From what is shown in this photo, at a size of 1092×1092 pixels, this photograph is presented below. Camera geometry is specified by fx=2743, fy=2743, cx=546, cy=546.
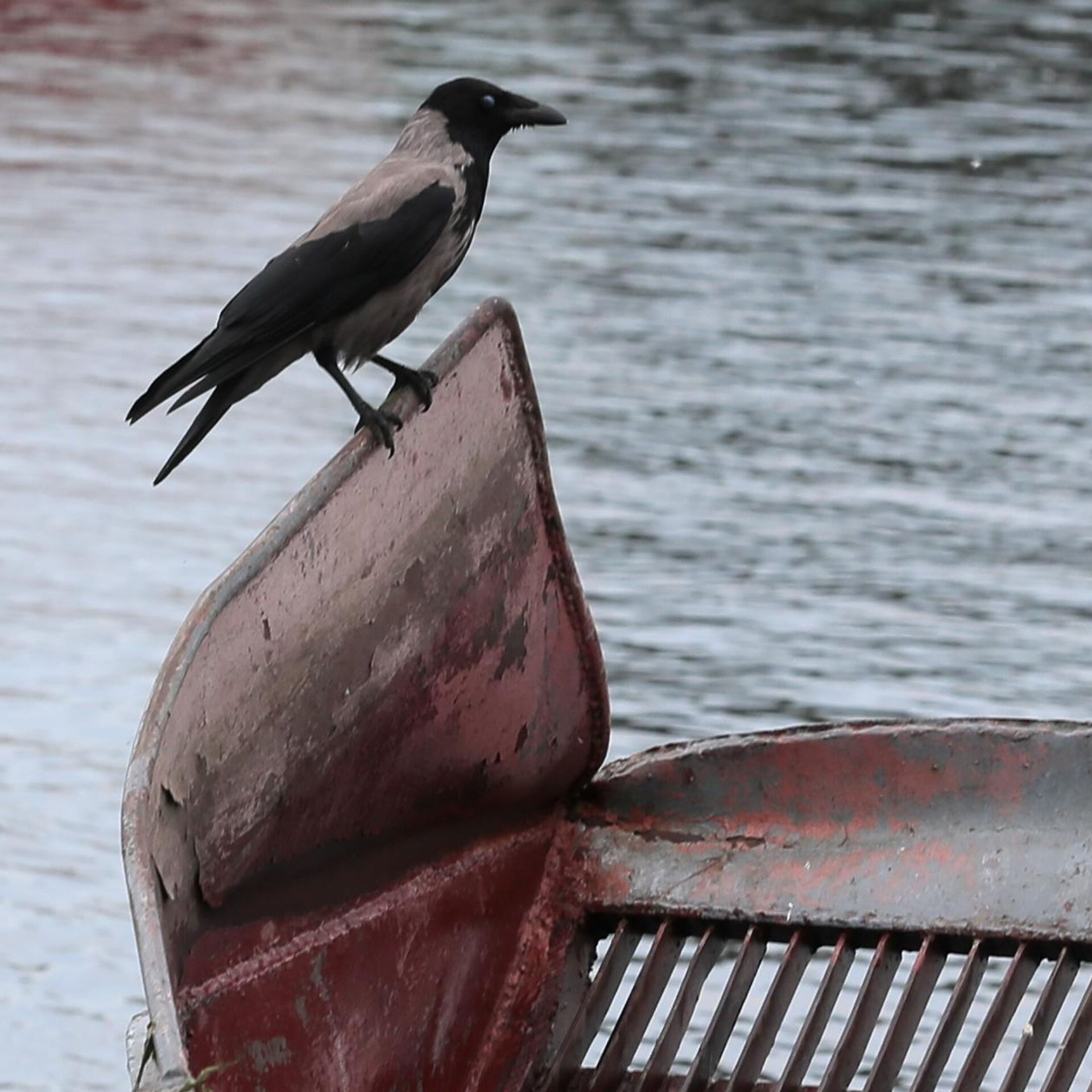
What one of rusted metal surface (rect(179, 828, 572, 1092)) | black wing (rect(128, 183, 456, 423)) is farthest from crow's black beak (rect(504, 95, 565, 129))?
rusted metal surface (rect(179, 828, 572, 1092))

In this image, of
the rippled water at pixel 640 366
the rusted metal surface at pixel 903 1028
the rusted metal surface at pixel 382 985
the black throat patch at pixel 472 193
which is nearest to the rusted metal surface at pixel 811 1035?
the rusted metal surface at pixel 903 1028

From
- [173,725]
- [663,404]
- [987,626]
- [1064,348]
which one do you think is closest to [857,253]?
[1064,348]

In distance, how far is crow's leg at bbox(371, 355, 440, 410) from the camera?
5.21 meters

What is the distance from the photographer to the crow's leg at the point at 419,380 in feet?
17.1

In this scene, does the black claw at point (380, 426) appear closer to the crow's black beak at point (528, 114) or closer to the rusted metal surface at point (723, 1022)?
the crow's black beak at point (528, 114)

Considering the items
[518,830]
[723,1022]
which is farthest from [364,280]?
[723,1022]

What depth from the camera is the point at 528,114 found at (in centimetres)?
594

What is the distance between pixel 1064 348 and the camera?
15.3 meters

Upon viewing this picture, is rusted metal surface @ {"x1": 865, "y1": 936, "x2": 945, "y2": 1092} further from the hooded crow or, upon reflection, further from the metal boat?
the hooded crow

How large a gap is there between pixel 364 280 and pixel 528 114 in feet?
2.62

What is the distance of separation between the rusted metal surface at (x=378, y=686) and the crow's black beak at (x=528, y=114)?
2.04 ft

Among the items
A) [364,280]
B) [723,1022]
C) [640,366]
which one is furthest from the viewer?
[640,366]

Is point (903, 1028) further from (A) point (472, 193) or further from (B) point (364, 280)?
(A) point (472, 193)

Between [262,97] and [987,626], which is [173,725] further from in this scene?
[262,97]
